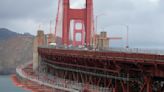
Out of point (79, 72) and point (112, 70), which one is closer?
point (112, 70)

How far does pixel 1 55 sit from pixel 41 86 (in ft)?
263

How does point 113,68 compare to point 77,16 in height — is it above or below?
below

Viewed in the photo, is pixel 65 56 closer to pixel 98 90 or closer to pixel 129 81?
pixel 98 90

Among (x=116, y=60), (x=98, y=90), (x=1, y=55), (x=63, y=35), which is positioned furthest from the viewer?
(x=1, y=55)

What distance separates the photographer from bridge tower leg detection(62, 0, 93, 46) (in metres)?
80.0

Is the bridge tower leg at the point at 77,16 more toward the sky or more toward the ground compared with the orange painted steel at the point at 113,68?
more toward the sky

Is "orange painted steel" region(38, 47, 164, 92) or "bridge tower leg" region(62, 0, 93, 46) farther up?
"bridge tower leg" region(62, 0, 93, 46)

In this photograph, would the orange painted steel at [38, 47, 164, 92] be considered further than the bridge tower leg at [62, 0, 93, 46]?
No

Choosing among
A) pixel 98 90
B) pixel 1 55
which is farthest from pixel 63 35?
pixel 1 55

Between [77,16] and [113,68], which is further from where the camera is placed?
[77,16]

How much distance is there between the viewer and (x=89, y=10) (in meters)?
80.9

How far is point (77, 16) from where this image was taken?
8131 cm

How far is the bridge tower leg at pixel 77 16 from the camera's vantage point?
8000cm

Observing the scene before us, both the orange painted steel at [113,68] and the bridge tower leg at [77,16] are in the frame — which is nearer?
the orange painted steel at [113,68]
